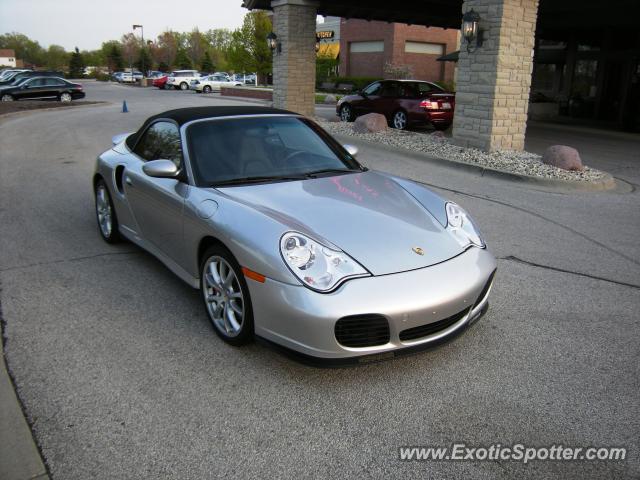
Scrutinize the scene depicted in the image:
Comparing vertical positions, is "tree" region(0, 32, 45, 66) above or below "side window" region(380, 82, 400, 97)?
above

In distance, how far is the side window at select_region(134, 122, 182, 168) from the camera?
4.42 meters

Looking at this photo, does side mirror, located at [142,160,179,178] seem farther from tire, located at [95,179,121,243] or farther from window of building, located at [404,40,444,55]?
window of building, located at [404,40,444,55]

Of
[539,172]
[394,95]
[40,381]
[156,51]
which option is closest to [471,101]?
[539,172]

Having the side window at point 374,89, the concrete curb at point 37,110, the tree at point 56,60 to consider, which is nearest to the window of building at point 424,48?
the concrete curb at point 37,110

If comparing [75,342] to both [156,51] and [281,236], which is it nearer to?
[281,236]

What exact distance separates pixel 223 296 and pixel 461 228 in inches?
65.9

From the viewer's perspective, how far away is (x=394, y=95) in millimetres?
17234

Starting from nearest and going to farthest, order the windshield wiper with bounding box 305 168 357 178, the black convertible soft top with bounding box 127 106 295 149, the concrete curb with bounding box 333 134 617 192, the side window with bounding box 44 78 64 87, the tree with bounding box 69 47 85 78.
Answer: the windshield wiper with bounding box 305 168 357 178 → the black convertible soft top with bounding box 127 106 295 149 → the concrete curb with bounding box 333 134 617 192 → the side window with bounding box 44 78 64 87 → the tree with bounding box 69 47 85 78

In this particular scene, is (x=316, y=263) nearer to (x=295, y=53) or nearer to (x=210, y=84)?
(x=295, y=53)

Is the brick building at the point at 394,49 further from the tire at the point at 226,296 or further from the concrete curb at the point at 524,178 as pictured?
the tire at the point at 226,296

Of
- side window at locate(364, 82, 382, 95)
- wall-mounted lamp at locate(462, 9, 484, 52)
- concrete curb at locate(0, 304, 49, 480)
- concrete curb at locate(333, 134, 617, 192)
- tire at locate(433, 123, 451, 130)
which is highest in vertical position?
wall-mounted lamp at locate(462, 9, 484, 52)

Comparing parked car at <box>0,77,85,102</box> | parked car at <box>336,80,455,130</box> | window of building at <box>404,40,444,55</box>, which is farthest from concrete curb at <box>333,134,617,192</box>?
window of building at <box>404,40,444,55</box>

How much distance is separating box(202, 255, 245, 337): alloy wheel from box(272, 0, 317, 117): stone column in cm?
1441

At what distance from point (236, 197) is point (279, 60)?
15156 mm
